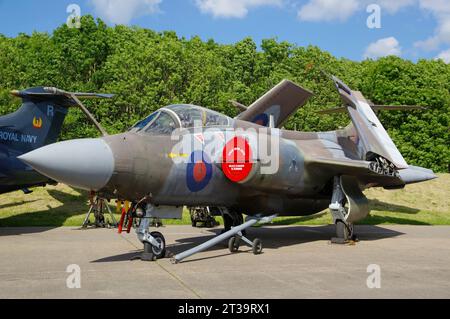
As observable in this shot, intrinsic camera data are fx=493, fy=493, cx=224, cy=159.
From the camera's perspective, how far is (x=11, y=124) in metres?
16.6

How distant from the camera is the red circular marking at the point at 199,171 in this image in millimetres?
9469

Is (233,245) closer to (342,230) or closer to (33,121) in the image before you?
(342,230)

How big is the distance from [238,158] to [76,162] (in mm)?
3315

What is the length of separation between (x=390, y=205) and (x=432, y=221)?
328 cm

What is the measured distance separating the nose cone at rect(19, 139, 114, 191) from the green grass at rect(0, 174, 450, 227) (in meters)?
11.3

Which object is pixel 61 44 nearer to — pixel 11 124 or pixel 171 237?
pixel 11 124

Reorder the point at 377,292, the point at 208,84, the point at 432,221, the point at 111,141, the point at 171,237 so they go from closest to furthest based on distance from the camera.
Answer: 1. the point at 377,292
2. the point at 111,141
3. the point at 171,237
4. the point at 432,221
5. the point at 208,84

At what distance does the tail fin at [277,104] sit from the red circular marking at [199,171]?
4.07 metres

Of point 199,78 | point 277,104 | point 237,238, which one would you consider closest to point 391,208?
point 277,104

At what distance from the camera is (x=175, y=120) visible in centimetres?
965

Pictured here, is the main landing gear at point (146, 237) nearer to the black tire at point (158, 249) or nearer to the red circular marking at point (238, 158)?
the black tire at point (158, 249)
